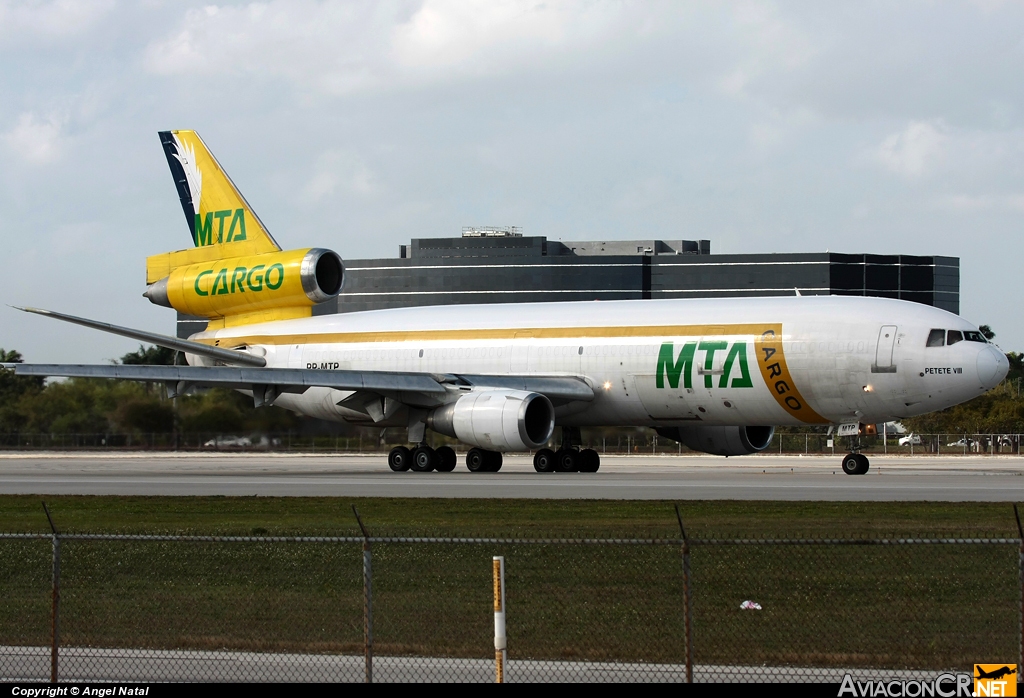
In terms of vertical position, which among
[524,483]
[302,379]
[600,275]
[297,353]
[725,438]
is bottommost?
[524,483]

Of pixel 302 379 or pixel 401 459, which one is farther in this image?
pixel 401 459

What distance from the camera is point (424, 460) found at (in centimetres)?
3841

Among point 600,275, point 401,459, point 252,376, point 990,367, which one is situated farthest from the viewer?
point 600,275

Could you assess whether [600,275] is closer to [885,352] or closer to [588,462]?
[588,462]

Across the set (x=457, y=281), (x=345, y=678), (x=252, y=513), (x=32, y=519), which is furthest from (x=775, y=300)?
(x=457, y=281)

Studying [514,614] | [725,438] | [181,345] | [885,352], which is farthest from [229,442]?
[514,614]

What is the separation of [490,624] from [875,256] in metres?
124

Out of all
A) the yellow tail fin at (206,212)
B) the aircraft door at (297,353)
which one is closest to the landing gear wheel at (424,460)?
the aircraft door at (297,353)

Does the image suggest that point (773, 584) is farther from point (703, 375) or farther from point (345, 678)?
point (703, 375)

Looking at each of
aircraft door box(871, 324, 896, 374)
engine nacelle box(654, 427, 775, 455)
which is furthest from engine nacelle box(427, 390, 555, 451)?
aircraft door box(871, 324, 896, 374)

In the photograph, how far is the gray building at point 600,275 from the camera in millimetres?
129000

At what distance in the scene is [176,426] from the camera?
1656 inches

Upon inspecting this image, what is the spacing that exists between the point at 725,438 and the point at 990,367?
908cm

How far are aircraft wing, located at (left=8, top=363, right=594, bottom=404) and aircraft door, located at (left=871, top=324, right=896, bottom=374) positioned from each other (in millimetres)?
8090
